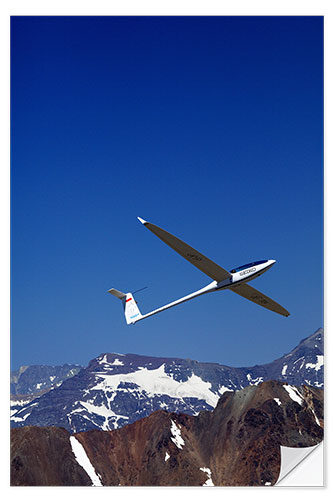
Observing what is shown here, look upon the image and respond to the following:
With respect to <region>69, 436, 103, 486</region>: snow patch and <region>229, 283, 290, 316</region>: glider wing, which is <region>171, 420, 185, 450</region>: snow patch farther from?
<region>229, 283, 290, 316</region>: glider wing

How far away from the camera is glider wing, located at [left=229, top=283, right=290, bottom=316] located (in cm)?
1165

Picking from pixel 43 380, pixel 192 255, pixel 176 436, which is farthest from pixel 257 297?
pixel 43 380

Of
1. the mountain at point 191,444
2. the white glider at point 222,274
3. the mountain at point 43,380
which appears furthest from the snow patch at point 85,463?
the white glider at point 222,274

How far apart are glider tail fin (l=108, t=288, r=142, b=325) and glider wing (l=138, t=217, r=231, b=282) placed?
375cm

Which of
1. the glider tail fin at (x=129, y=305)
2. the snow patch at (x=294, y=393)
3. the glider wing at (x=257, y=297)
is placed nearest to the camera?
the glider wing at (x=257, y=297)

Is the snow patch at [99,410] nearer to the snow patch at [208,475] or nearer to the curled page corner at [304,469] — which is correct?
the snow patch at [208,475]

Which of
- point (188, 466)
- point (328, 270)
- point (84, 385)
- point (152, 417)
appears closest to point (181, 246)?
point (328, 270)

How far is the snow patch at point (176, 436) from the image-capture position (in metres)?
20.1

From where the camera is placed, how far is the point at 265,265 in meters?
10.8

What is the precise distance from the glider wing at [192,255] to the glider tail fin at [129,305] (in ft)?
12.3

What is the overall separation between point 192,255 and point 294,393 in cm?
933
